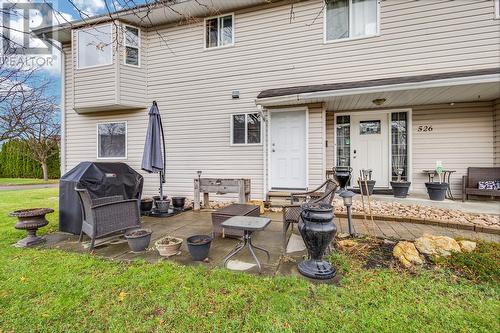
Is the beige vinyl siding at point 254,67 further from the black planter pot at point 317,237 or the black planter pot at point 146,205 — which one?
the black planter pot at point 317,237

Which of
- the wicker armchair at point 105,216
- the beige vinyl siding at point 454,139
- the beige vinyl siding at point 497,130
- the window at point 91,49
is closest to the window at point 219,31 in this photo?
the window at point 91,49

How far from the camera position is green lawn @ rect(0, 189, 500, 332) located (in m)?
2.01

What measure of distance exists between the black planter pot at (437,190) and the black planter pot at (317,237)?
453cm

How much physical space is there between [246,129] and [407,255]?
203 inches

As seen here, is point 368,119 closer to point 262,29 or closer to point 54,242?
point 262,29

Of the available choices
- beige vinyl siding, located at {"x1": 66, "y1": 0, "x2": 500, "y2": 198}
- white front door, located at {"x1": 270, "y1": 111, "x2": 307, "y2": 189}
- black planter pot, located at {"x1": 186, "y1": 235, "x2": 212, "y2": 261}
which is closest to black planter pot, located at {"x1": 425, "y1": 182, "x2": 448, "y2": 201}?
beige vinyl siding, located at {"x1": 66, "y1": 0, "x2": 500, "y2": 198}

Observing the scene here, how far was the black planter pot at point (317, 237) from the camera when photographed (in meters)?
2.80

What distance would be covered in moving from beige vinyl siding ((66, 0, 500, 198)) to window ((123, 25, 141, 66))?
259 millimetres

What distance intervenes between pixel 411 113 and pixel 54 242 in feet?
29.0

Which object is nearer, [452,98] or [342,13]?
[452,98]

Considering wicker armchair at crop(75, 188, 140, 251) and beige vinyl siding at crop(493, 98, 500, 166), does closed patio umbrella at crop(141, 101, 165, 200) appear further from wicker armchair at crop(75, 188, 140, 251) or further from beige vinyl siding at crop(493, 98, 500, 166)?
beige vinyl siding at crop(493, 98, 500, 166)

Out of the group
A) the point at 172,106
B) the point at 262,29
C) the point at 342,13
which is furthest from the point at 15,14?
the point at 342,13

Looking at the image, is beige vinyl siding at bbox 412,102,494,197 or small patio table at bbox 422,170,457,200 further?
small patio table at bbox 422,170,457,200

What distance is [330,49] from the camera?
6508 mm
